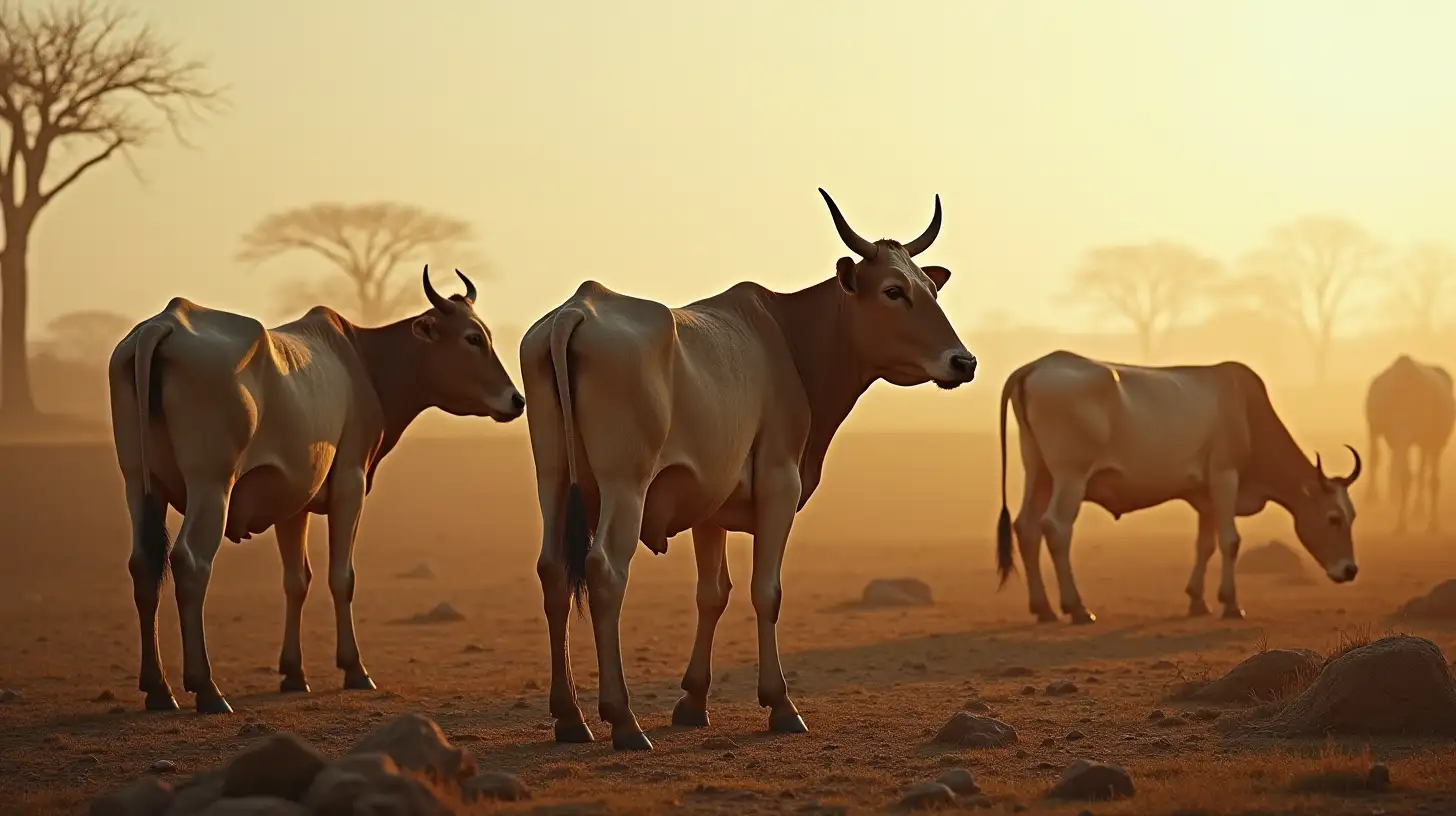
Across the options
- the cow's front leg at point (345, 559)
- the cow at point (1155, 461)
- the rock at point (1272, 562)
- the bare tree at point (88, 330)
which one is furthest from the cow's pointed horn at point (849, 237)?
the bare tree at point (88, 330)

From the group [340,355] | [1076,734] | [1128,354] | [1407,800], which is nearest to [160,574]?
[340,355]

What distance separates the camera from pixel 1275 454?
18000 mm

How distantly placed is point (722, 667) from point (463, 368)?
3061 millimetres

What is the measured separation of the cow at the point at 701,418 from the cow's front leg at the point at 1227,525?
794 cm

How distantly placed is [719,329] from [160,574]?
367 centimetres

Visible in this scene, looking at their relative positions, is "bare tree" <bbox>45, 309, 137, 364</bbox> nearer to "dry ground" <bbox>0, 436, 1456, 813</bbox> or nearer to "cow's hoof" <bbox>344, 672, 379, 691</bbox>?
"dry ground" <bbox>0, 436, 1456, 813</bbox>

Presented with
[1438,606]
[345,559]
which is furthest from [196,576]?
[1438,606]

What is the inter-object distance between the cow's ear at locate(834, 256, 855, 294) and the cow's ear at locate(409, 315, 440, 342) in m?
4.04

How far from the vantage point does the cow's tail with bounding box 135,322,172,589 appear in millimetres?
9773

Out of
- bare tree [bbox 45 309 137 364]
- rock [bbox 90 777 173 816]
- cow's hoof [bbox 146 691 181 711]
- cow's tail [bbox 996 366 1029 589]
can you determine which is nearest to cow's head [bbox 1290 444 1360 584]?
cow's tail [bbox 996 366 1029 589]

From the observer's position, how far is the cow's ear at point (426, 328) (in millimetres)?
12500

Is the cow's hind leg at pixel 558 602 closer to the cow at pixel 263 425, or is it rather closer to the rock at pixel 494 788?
the rock at pixel 494 788

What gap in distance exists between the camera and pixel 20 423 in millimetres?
38750

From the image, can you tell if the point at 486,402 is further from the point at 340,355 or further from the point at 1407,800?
the point at 1407,800
